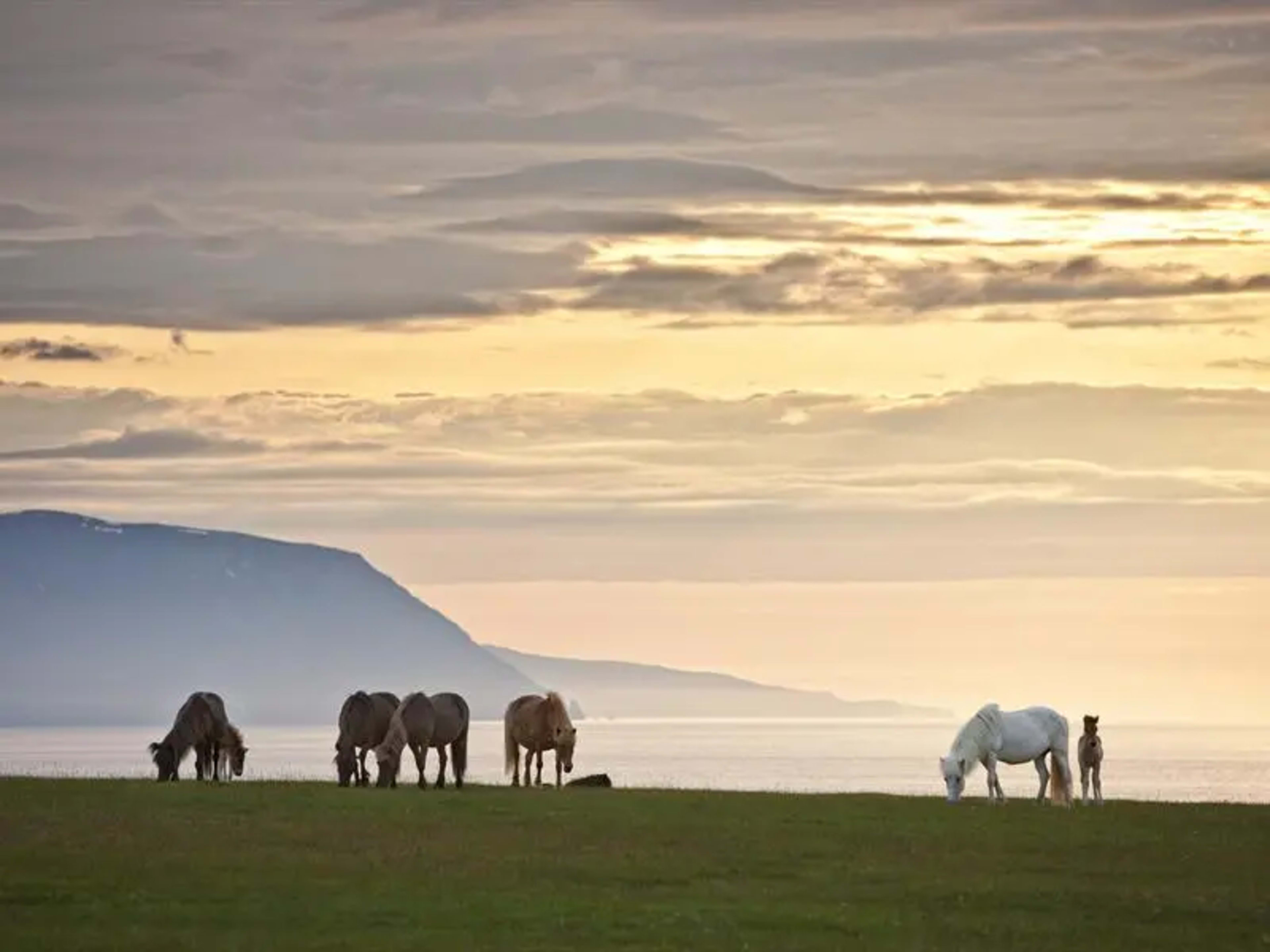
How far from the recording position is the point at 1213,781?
12219 cm

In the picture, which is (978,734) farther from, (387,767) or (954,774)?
(387,767)

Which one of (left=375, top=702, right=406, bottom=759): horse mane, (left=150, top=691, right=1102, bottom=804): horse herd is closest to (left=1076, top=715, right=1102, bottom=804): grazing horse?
(left=150, top=691, right=1102, bottom=804): horse herd

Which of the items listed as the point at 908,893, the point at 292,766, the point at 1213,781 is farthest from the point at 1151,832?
the point at 292,766

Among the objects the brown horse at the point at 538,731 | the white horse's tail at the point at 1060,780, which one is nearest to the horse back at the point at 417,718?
the brown horse at the point at 538,731

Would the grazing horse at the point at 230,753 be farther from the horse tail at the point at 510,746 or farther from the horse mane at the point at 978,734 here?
the horse mane at the point at 978,734

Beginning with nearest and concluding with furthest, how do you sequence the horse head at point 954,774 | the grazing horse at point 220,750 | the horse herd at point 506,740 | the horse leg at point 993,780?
the horse head at point 954,774 → the horse leg at point 993,780 → the horse herd at point 506,740 → the grazing horse at point 220,750

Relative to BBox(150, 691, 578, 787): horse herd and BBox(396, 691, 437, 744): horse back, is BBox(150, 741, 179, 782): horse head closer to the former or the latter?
BBox(150, 691, 578, 787): horse herd

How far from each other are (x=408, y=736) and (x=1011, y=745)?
39.0ft

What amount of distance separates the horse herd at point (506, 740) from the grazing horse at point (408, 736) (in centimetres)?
2

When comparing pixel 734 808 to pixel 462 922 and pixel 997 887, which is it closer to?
pixel 997 887

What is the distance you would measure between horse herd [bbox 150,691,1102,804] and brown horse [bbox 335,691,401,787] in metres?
0.03

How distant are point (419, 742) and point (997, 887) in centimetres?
2145

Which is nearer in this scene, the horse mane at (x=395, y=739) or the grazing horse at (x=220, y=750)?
the horse mane at (x=395, y=739)

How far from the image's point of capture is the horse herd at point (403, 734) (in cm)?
5556
